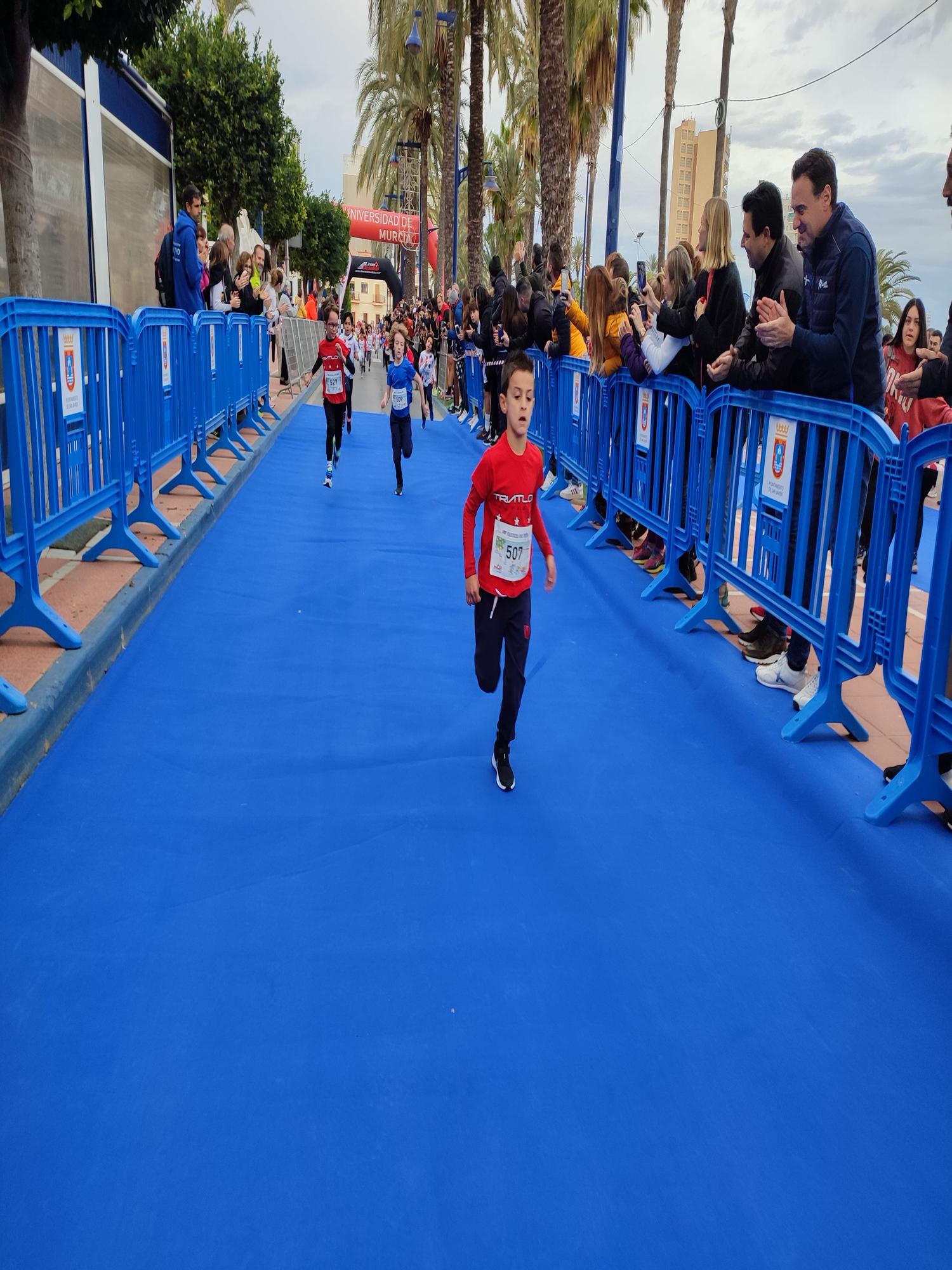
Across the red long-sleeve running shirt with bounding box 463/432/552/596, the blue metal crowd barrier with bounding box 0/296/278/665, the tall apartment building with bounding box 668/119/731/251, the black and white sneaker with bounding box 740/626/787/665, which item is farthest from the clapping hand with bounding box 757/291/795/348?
the tall apartment building with bounding box 668/119/731/251

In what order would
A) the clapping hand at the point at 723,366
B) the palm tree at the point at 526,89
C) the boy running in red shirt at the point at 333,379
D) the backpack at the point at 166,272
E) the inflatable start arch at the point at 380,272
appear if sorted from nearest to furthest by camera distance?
the clapping hand at the point at 723,366, the backpack at the point at 166,272, the boy running in red shirt at the point at 333,379, the palm tree at the point at 526,89, the inflatable start arch at the point at 380,272

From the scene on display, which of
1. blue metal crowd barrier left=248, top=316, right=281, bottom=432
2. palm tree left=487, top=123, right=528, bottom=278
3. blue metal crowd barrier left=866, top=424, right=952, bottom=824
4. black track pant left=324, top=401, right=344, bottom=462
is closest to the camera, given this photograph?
blue metal crowd barrier left=866, top=424, right=952, bottom=824

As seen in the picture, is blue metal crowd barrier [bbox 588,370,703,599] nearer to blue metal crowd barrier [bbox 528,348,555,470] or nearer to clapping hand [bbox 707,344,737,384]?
clapping hand [bbox 707,344,737,384]

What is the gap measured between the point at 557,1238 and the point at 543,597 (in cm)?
583

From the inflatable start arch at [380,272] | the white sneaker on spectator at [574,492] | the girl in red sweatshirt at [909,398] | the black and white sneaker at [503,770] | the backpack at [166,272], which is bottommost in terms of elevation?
the black and white sneaker at [503,770]

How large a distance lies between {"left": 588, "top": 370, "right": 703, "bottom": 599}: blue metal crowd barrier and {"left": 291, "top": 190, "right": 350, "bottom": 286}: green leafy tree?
43.1m

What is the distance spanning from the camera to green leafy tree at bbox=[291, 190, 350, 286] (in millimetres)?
51000

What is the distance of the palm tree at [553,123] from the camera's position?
52.0 feet

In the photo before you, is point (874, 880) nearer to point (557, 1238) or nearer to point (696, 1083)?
point (696, 1083)

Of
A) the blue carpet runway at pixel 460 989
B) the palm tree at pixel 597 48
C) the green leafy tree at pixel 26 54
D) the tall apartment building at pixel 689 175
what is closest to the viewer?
the blue carpet runway at pixel 460 989

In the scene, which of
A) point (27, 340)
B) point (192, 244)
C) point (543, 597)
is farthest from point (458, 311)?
point (27, 340)

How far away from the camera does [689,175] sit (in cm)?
17538

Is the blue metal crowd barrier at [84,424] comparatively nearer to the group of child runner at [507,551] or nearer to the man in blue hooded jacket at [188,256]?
the man in blue hooded jacket at [188,256]

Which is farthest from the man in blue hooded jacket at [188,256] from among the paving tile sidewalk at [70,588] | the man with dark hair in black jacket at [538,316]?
the man with dark hair in black jacket at [538,316]
